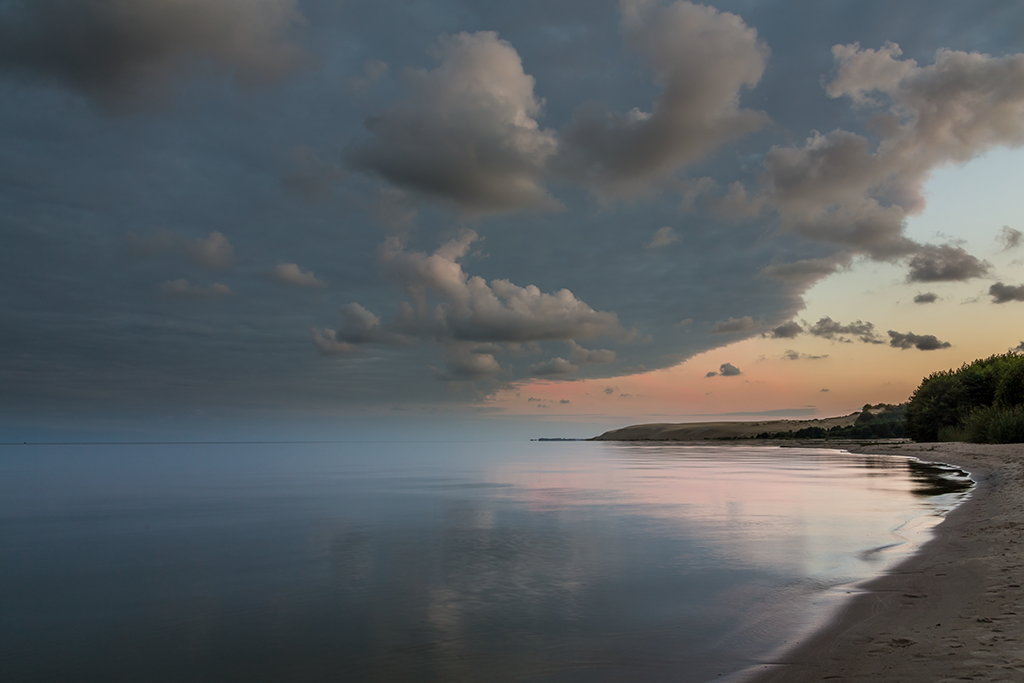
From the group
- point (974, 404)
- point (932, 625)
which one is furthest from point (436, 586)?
point (974, 404)

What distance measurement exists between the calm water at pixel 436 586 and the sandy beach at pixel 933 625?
0.70 m

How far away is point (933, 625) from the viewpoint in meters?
8.64

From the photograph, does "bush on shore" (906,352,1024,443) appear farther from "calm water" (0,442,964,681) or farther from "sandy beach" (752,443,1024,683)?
"sandy beach" (752,443,1024,683)

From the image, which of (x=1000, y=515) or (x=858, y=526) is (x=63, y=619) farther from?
(x=1000, y=515)

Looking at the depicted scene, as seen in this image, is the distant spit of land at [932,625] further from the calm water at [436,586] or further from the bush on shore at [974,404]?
the bush on shore at [974,404]

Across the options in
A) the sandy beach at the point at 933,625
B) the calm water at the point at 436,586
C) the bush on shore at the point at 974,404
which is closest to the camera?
the sandy beach at the point at 933,625

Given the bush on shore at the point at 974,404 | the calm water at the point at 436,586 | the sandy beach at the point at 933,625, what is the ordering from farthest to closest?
the bush on shore at the point at 974,404 < the calm water at the point at 436,586 < the sandy beach at the point at 933,625

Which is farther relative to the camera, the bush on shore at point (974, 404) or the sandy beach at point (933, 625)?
the bush on shore at point (974, 404)

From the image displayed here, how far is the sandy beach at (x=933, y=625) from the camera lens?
6.99 m

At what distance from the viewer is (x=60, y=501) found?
3475 cm

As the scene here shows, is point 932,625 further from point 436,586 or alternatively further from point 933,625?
point 436,586

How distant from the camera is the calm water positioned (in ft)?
29.2

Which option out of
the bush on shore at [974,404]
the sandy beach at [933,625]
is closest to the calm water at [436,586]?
the sandy beach at [933,625]

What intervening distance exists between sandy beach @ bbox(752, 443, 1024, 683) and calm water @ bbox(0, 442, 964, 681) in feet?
2.28
